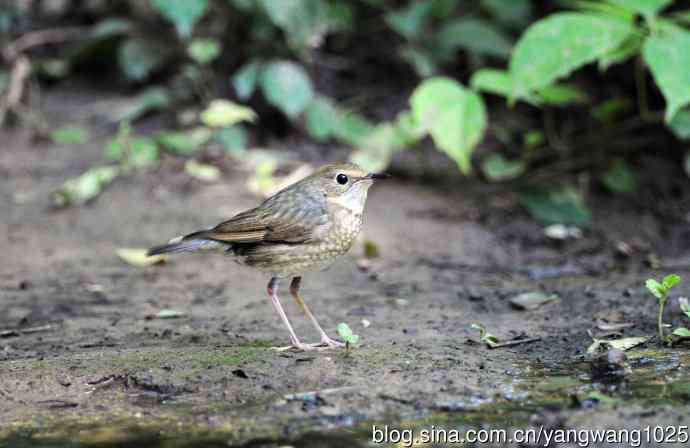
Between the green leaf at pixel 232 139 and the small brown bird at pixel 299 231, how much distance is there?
299 cm

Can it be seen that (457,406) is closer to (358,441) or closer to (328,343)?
(358,441)

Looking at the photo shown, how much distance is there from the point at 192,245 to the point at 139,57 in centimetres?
423

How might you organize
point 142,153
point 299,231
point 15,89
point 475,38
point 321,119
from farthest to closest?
point 15,89 → point 321,119 → point 475,38 → point 142,153 → point 299,231

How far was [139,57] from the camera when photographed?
28.4ft

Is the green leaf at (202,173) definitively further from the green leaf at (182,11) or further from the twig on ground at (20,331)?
the twig on ground at (20,331)

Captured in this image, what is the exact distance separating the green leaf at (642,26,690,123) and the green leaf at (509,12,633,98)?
0.22m

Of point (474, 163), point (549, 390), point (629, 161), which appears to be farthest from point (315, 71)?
point (549, 390)

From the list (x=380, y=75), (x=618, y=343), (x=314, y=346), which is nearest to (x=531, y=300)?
(x=618, y=343)

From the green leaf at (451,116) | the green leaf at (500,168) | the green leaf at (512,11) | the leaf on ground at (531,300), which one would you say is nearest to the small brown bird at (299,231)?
the leaf on ground at (531,300)

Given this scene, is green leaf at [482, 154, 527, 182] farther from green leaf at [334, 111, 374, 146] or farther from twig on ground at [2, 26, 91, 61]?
twig on ground at [2, 26, 91, 61]

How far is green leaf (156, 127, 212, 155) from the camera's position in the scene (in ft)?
26.1

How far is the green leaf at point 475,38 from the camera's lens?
793 cm

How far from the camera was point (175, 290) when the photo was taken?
598cm

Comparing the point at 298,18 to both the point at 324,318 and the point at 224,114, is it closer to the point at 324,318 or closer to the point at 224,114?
the point at 224,114
